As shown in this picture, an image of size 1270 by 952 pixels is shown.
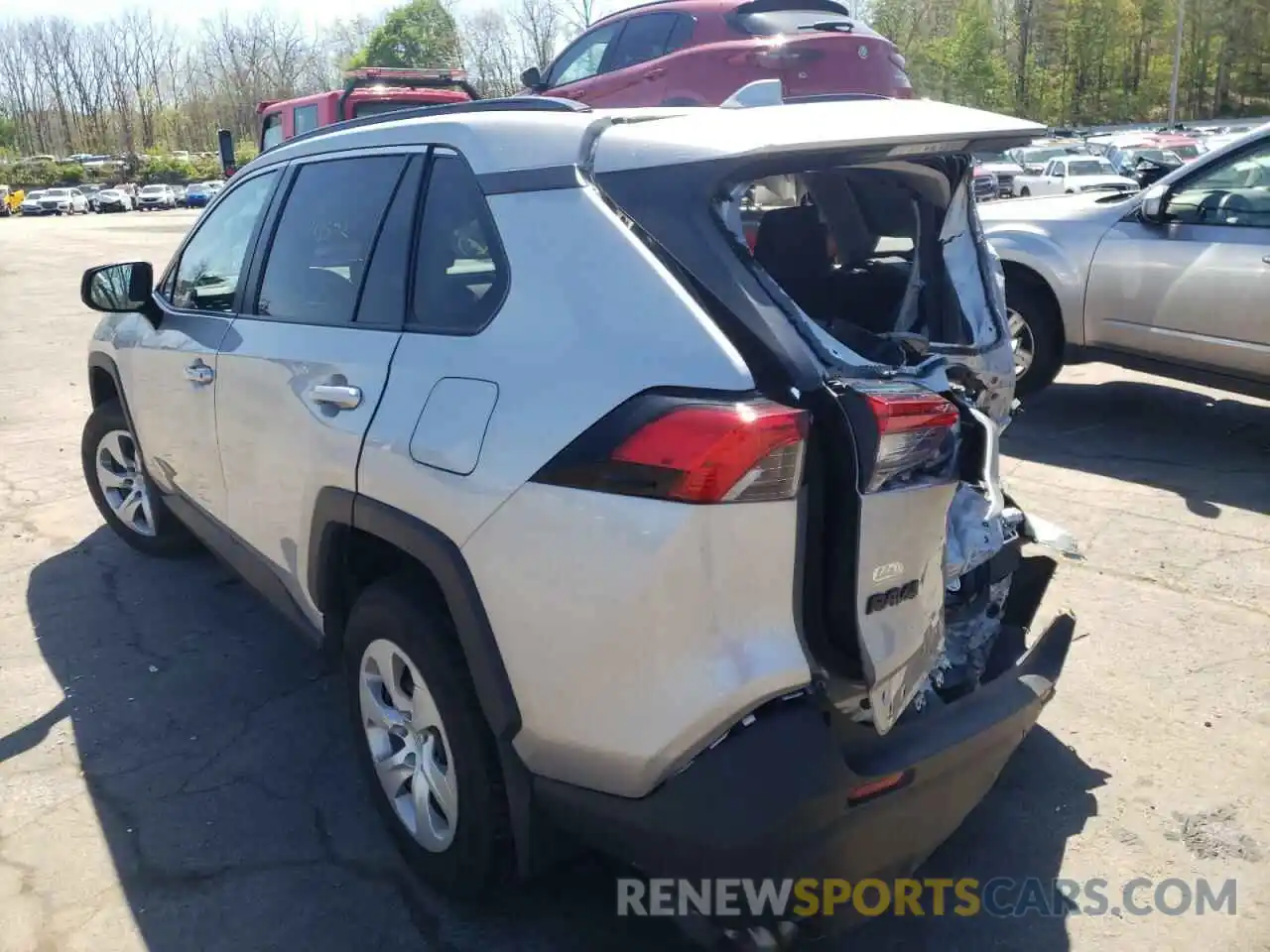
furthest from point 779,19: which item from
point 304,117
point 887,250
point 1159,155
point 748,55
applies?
point 1159,155

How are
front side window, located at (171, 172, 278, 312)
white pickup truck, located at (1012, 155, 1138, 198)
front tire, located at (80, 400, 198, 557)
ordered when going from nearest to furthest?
1. front side window, located at (171, 172, 278, 312)
2. front tire, located at (80, 400, 198, 557)
3. white pickup truck, located at (1012, 155, 1138, 198)

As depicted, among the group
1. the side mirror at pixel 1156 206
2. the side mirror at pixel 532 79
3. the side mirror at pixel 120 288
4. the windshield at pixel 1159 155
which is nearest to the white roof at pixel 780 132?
the side mirror at pixel 120 288

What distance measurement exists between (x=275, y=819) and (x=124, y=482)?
2.54 meters

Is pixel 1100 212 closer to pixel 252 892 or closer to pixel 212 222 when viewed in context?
pixel 212 222

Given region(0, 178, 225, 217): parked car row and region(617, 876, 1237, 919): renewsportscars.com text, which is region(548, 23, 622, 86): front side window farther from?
region(0, 178, 225, 217): parked car row

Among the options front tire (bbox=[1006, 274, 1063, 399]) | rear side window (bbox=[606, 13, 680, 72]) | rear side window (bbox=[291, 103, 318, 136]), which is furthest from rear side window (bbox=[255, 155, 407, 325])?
rear side window (bbox=[291, 103, 318, 136])

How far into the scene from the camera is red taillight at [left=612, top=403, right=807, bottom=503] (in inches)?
76.9

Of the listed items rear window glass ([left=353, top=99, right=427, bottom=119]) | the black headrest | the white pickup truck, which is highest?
rear window glass ([left=353, top=99, right=427, bottom=119])

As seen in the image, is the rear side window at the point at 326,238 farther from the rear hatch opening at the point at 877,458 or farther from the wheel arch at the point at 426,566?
the rear hatch opening at the point at 877,458

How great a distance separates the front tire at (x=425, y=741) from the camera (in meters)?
2.41

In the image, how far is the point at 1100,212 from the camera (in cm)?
678

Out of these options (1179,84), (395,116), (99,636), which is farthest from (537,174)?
(1179,84)

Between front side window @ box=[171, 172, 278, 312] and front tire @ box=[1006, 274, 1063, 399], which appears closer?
front side window @ box=[171, 172, 278, 312]

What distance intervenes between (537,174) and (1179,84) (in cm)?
8294
